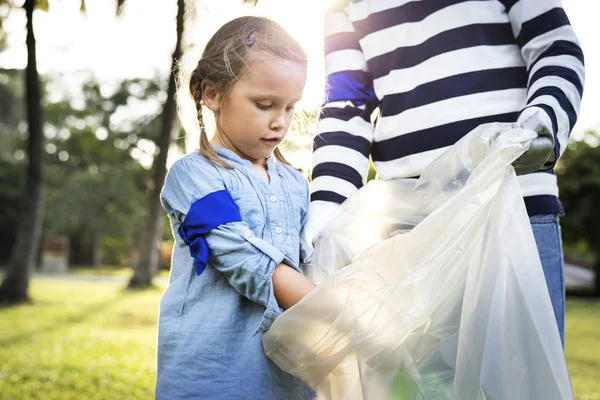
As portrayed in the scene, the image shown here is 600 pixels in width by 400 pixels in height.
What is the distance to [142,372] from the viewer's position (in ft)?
16.3

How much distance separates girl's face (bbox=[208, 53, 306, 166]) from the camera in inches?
49.0

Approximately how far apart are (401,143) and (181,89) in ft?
1.84

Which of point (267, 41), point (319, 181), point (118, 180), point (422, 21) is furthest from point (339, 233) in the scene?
point (118, 180)

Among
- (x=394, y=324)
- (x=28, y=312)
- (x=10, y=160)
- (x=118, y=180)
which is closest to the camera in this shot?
(x=394, y=324)

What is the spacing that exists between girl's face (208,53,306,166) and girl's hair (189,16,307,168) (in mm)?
19

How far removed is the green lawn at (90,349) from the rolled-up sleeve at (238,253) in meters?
3.30

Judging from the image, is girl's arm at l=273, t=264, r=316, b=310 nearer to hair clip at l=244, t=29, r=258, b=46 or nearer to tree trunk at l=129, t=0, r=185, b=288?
hair clip at l=244, t=29, r=258, b=46

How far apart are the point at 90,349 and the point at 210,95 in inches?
202

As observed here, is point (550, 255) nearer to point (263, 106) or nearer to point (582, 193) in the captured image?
point (263, 106)

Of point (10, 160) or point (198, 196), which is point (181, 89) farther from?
point (10, 160)

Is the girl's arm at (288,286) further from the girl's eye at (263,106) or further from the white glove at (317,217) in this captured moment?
the girl's eye at (263,106)

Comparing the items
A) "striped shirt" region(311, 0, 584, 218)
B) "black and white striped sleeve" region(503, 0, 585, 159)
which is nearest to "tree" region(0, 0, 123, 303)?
"striped shirt" region(311, 0, 584, 218)

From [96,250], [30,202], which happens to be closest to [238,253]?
[30,202]

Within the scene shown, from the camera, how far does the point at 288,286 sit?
120cm
